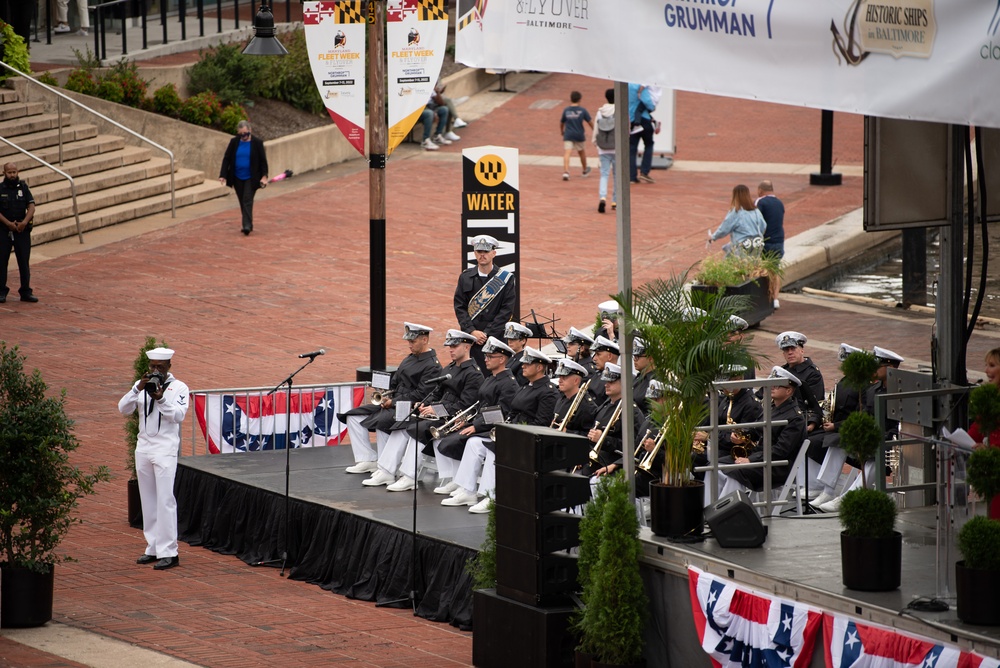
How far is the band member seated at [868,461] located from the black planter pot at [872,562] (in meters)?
2.72

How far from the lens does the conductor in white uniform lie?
1304cm

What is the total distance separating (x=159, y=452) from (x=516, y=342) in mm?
3403

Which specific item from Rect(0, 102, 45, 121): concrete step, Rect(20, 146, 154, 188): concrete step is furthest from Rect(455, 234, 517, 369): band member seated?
Rect(0, 102, 45, 121): concrete step

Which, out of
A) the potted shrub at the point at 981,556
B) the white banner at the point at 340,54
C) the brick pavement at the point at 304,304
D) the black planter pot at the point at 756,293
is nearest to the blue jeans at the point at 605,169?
the brick pavement at the point at 304,304

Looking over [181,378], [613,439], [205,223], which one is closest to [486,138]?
[205,223]

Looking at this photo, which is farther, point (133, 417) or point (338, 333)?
point (338, 333)

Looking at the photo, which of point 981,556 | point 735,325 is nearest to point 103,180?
point 735,325

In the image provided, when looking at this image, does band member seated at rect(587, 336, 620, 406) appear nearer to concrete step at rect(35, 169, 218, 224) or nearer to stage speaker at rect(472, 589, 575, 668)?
stage speaker at rect(472, 589, 575, 668)

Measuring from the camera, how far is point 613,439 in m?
11.9

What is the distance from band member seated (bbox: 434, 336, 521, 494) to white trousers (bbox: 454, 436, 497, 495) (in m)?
0.14

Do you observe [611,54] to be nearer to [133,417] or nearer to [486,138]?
[133,417]

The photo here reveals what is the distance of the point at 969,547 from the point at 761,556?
182cm

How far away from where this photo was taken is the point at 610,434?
12.0 meters

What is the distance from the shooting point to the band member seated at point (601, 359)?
41.8 ft
